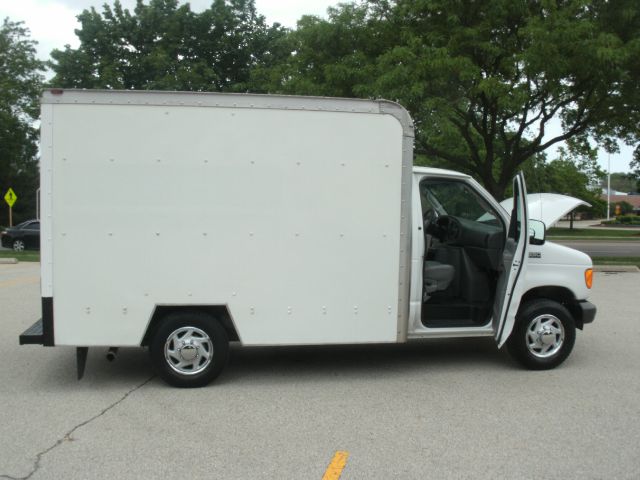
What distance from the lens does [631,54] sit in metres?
12.5

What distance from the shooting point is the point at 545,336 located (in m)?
5.83

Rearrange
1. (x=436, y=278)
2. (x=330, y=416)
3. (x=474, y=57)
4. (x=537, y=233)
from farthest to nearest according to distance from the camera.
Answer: (x=474, y=57) < (x=436, y=278) < (x=537, y=233) < (x=330, y=416)

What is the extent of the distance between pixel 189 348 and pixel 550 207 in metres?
3.80

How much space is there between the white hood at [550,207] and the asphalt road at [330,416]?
5.09ft

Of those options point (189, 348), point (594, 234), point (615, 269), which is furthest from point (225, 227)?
point (594, 234)

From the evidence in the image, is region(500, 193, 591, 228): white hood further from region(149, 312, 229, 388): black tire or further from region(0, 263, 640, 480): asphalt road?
region(149, 312, 229, 388): black tire

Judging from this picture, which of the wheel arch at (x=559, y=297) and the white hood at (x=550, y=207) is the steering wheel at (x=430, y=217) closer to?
the white hood at (x=550, y=207)

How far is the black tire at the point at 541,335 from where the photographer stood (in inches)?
229

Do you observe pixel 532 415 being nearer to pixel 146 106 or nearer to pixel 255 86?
pixel 146 106

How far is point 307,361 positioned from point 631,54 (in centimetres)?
1061

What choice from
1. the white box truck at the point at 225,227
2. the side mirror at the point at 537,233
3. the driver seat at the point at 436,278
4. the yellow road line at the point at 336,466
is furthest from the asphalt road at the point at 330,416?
the side mirror at the point at 537,233

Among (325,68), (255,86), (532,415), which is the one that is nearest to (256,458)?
(532,415)

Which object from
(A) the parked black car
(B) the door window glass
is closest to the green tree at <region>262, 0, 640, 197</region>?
(B) the door window glass

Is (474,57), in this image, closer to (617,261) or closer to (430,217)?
(617,261)
